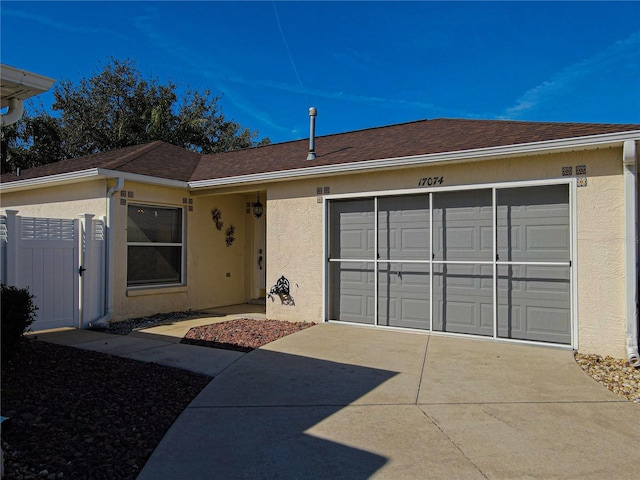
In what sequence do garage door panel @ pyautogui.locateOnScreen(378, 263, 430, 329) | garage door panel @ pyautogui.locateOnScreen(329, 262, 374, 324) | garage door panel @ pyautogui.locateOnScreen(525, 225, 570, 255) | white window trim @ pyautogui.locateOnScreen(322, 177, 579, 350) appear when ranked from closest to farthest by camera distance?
1. white window trim @ pyautogui.locateOnScreen(322, 177, 579, 350)
2. garage door panel @ pyautogui.locateOnScreen(525, 225, 570, 255)
3. garage door panel @ pyautogui.locateOnScreen(378, 263, 430, 329)
4. garage door panel @ pyautogui.locateOnScreen(329, 262, 374, 324)

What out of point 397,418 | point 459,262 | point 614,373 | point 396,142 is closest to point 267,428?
point 397,418

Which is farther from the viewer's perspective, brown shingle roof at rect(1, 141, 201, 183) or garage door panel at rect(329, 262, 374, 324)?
brown shingle roof at rect(1, 141, 201, 183)

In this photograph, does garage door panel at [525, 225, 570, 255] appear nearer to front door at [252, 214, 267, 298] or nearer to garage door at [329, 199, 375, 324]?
garage door at [329, 199, 375, 324]

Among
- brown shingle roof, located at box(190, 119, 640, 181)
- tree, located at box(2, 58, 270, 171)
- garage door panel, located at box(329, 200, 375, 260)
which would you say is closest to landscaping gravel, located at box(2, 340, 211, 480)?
garage door panel, located at box(329, 200, 375, 260)

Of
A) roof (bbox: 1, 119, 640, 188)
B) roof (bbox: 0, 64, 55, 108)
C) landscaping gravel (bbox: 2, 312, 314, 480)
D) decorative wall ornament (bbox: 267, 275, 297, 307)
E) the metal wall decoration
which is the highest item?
roof (bbox: 1, 119, 640, 188)

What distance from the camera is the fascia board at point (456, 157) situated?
544 cm

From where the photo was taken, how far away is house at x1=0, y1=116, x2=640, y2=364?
18.7 feet

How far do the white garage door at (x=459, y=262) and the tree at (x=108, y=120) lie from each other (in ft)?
59.5

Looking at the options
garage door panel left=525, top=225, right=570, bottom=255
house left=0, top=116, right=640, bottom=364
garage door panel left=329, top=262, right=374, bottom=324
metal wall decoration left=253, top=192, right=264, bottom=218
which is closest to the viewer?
house left=0, top=116, right=640, bottom=364

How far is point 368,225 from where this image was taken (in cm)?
766

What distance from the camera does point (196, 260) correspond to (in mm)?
9750

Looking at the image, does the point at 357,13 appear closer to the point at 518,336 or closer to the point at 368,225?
the point at 368,225

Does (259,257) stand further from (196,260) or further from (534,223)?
(534,223)

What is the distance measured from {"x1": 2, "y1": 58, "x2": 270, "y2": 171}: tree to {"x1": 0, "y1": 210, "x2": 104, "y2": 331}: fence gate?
633 inches
